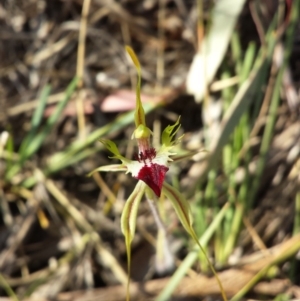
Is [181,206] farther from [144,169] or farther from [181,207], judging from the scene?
[144,169]

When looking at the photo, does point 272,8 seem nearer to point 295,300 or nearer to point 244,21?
point 244,21

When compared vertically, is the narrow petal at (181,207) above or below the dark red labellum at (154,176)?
below

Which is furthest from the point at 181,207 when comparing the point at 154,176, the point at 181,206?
the point at 154,176

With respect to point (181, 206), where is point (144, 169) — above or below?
above

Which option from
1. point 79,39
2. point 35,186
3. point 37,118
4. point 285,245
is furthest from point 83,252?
point 79,39

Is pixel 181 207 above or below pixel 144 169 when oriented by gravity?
below

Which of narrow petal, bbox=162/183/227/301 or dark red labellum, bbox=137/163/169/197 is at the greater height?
dark red labellum, bbox=137/163/169/197

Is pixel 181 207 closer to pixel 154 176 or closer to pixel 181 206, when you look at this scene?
pixel 181 206

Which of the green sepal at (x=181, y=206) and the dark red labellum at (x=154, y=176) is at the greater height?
the dark red labellum at (x=154, y=176)
